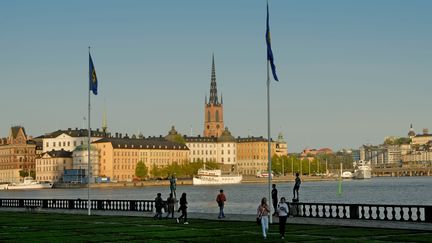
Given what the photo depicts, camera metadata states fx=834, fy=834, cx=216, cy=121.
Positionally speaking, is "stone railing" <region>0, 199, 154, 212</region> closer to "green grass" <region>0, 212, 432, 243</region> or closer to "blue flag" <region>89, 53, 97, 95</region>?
"blue flag" <region>89, 53, 97, 95</region>

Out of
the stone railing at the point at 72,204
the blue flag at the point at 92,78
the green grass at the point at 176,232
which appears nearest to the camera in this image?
the green grass at the point at 176,232

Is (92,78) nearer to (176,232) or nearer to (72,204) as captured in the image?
(72,204)

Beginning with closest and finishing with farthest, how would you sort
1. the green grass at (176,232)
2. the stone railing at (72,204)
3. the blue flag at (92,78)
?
the green grass at (176,232), the blue flag at (92,78), the stone railing at (72,204)

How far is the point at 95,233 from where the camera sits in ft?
121

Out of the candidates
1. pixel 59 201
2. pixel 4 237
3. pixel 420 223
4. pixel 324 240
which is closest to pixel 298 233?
pixel 324 240

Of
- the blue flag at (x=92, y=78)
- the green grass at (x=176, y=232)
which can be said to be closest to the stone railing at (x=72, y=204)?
the blue flag at (x=92, y=78)

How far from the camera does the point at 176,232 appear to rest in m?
37.3

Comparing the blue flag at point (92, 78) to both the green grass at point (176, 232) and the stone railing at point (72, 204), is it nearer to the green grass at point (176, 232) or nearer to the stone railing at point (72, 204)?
the stone railing at point (72, 204)

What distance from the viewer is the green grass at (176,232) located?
33.0 meters

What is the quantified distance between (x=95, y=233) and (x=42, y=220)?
38.1ft

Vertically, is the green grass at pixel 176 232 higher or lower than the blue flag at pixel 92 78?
lower

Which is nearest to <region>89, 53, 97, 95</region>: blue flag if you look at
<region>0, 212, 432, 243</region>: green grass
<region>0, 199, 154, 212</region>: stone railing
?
<region>0, 199, 154, 212</region>: stone railing

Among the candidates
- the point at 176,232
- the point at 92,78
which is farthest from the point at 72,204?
the point at 176,232

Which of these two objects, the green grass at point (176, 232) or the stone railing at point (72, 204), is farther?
the stone railing at point (72, 204)
